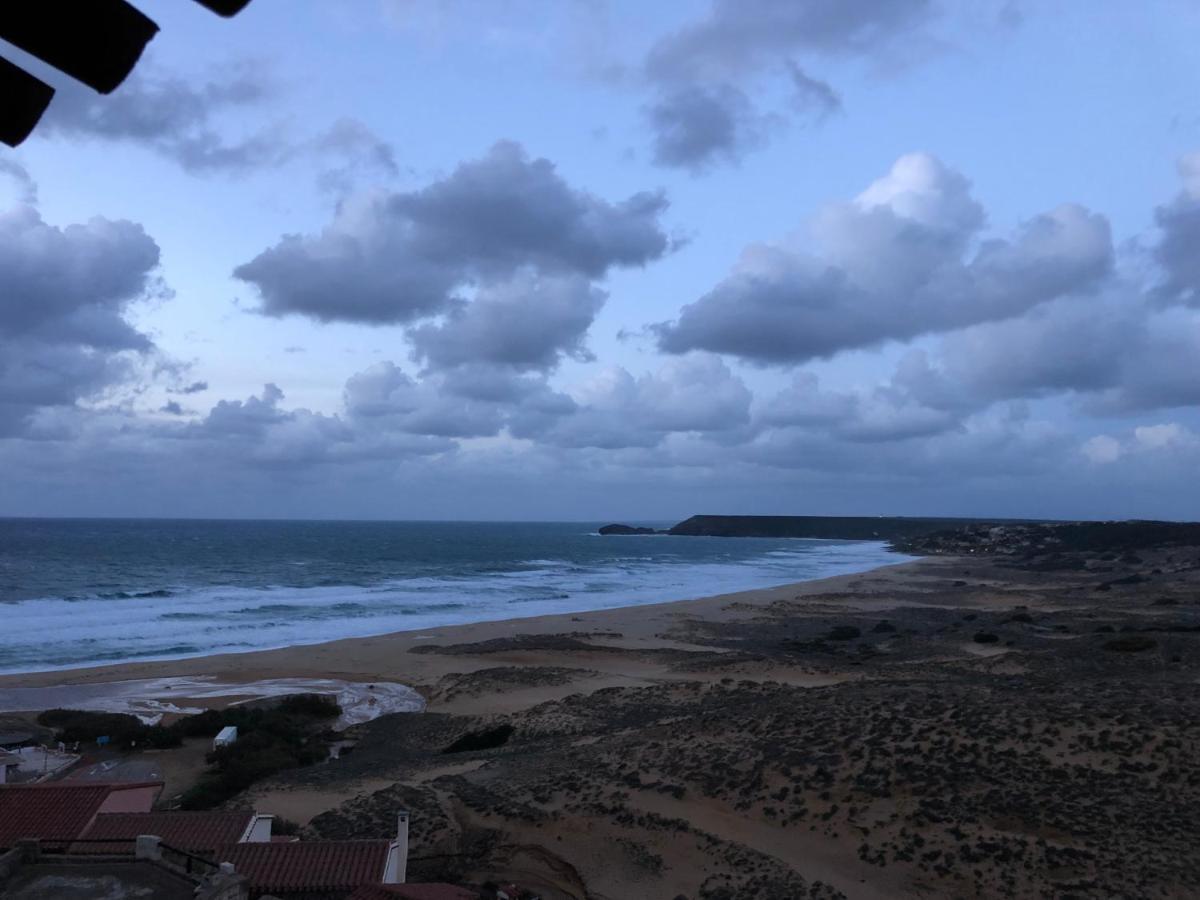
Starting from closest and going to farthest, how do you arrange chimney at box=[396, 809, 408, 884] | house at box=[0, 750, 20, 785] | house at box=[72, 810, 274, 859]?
house at box=[72, 810, 274, 859], chimney at box=[396, 809, 408, 884], house at box=[0, 750, 20, 785]

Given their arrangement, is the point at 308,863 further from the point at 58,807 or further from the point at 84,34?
the point at 84,34

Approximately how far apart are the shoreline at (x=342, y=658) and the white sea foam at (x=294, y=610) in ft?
6.81

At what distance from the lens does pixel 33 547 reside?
12088 centimetres

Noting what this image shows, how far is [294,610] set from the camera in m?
57.3

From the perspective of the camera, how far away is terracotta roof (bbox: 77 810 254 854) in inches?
516

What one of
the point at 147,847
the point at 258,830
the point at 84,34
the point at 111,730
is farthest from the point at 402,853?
the point at 111,730

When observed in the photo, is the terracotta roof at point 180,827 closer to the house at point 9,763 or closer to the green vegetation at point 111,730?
the house at point 9,763

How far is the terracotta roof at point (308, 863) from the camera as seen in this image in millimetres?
12134

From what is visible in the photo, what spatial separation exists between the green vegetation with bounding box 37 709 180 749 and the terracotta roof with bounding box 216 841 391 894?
47.5ft

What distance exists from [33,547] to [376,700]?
114007mm

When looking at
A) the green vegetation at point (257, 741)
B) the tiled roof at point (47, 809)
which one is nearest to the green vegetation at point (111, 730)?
the green vegetation at point (257, 741)

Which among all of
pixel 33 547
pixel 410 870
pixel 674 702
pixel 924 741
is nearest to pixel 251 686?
pixel 674 702

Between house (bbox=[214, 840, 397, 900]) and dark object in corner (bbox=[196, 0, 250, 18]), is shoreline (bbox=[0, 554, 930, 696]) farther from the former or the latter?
dark object in corner (bbox=[196, 0, 250, 18])

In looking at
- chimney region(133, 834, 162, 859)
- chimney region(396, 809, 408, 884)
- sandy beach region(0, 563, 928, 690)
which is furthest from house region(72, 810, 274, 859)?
sandy beach region(0, 563, 928, 690)
